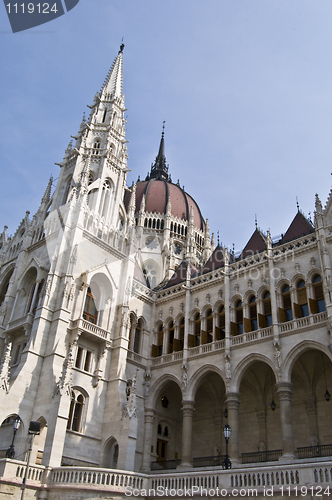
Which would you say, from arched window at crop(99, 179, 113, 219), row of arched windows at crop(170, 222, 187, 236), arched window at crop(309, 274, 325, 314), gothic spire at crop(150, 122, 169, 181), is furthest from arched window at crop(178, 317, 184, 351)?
gothic spire at crop(150, 122, 169, 181)

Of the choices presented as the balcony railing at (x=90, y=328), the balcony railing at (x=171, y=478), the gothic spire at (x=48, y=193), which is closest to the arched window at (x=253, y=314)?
the balcony railing at (x=90, y=328)

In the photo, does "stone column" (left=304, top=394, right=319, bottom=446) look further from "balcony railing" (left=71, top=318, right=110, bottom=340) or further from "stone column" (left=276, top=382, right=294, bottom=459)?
"balcony railing" (left=71, top=318, right=110, bottom=340)

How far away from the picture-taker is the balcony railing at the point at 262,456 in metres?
22.5

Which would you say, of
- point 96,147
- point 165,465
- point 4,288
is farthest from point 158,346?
point 96,147

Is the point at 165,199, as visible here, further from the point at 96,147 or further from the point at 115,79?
the point at 96,147

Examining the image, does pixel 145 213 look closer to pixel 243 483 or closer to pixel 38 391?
pixel 38 391

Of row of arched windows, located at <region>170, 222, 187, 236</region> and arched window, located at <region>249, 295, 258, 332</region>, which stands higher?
row of arched windows, located at <region>170, 222, 187, 236</region>

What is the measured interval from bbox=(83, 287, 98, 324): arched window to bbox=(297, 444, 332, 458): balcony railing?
13071 mm

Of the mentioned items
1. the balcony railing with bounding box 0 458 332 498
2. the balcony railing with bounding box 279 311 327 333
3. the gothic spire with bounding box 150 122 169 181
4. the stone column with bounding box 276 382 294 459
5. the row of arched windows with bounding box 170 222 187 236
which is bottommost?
the balcony railing with bounding box 0 458 332 498

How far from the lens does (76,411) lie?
23.9m

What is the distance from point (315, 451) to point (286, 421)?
6.73ft

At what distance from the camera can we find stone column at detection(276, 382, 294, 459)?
20.3 m

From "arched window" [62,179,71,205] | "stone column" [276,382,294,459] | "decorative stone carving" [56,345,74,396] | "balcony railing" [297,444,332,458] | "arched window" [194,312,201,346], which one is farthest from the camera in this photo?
"arched window" [62,179,71,205]

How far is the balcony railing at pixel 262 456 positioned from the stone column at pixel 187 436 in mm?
2852
